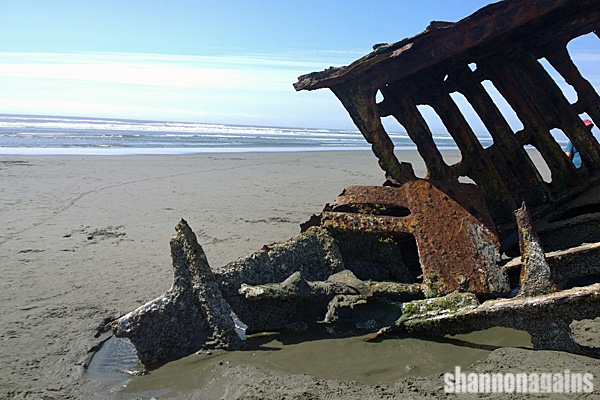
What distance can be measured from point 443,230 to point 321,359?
113 centimetres

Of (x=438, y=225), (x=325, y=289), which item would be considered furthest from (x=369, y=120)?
(x=325, y=289)

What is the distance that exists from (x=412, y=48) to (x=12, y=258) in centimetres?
430

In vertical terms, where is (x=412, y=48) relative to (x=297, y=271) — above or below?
above

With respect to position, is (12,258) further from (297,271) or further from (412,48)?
(412,48)

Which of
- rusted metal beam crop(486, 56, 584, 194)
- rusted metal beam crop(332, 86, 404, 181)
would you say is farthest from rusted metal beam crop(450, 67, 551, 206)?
rusted metal beam crop(332, 86, 404, 181)

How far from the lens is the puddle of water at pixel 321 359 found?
111 inches

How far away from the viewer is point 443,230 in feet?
10.8

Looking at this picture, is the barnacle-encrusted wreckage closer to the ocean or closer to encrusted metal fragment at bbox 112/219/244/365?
encrusted metal fragment at bbox 112/219/244/365

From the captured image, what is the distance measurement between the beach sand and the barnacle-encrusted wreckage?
1.08 feet

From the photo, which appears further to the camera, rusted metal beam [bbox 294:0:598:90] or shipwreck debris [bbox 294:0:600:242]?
shipwreck debris [bbox 294:0:600:242]

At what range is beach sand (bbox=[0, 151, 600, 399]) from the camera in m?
2.76

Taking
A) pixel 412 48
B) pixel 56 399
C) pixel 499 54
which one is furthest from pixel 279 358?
pixel 499 54

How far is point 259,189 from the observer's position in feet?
34.4

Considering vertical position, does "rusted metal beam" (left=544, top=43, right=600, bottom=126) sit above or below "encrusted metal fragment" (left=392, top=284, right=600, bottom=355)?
above
